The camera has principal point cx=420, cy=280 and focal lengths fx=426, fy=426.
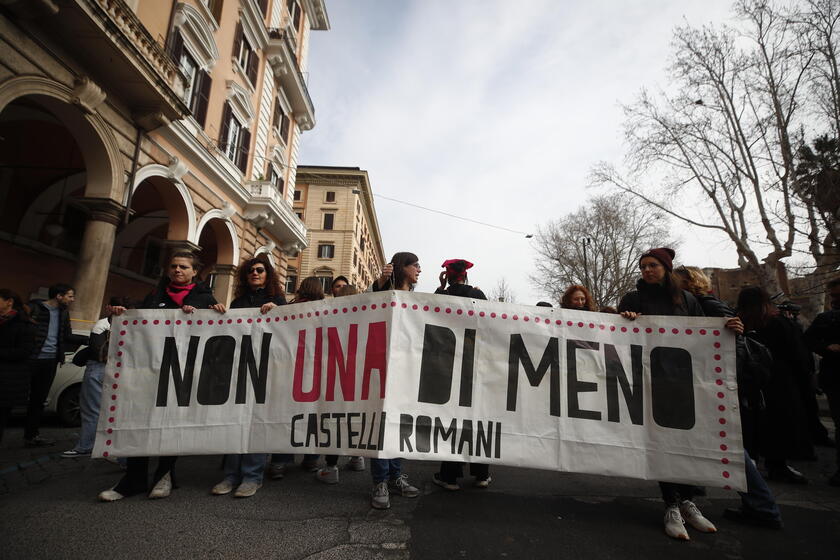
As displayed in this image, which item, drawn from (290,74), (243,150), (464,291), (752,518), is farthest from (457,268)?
(290,74)

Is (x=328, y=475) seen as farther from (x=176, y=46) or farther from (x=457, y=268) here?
(x=176, y=46)

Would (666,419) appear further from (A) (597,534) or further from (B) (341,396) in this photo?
(B) (341,396)

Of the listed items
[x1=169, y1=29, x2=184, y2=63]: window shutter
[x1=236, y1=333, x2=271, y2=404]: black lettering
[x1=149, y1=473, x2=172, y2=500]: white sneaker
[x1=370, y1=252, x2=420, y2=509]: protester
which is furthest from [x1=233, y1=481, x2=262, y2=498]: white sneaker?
[x1=169, y1=29, x2=184, y2=63]: window shutter

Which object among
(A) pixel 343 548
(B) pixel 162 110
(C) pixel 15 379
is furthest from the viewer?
(B) pixel 162 110

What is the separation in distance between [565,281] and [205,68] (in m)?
26.6

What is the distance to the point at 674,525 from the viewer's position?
2711mm

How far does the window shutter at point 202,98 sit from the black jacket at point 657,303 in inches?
530

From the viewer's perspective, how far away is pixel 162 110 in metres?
9.82

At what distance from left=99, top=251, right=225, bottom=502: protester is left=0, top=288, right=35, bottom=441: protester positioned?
1.46 meters

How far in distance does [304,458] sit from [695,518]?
3.35m

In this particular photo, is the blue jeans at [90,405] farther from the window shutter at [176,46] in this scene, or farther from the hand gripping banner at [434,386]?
the window shutter at [176,46]

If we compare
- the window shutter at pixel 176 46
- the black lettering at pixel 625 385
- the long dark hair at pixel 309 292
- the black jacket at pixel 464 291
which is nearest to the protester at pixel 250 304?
the long dark hair at pixel 309 292

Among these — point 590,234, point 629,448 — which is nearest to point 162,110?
point 629,448

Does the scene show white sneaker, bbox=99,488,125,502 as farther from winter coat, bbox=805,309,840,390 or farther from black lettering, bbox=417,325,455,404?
winter coat, bbox=805,309,840,390
